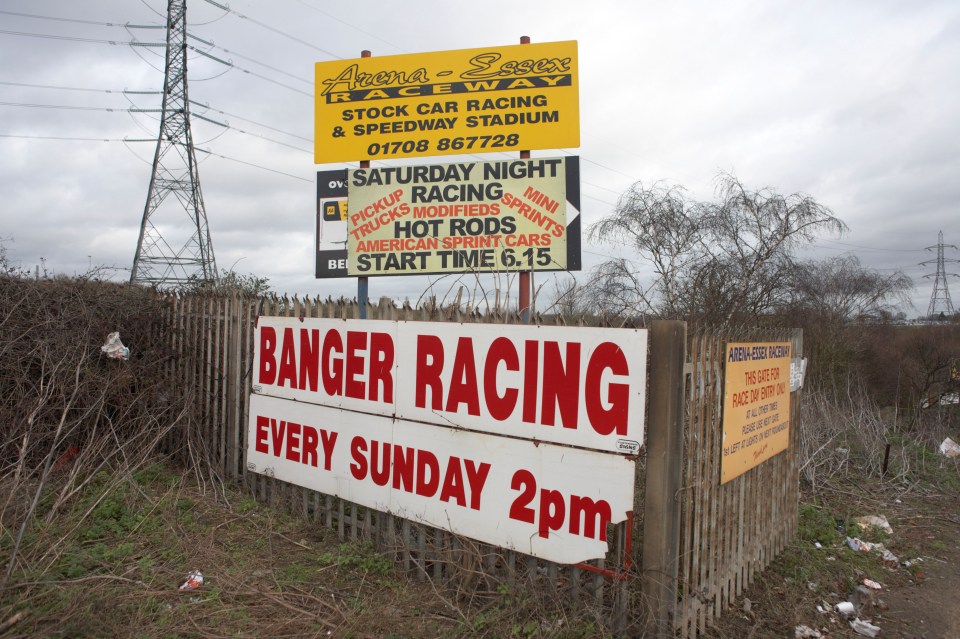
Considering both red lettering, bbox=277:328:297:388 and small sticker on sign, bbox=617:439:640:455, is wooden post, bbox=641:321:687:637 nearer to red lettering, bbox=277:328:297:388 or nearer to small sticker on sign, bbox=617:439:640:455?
small sticker on sign, bbox=617:439:640:455

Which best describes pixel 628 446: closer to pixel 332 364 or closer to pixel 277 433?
pixel 332 364

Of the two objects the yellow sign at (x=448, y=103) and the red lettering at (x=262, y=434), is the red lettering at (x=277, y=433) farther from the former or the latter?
the yellow sign at (x=448, y=103)

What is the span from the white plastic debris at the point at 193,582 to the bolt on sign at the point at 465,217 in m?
3.43

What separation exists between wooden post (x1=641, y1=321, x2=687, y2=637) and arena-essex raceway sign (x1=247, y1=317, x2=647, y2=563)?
0.33ft

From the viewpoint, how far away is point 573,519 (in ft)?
11.7

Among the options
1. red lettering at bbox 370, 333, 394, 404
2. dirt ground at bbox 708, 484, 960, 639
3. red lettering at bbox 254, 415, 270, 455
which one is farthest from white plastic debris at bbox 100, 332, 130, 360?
dirt ground at bbox 708, 484, 960, 639

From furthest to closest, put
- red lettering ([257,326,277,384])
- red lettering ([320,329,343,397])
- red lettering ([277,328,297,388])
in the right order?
1. red lettering ([257,326,277,384])
2. red lettering ([277,328,297,388])
3. red lettering ([320,329,343,397])

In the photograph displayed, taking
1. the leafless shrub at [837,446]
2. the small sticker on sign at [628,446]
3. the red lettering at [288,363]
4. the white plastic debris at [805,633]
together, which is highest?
the red lettering at [288,363]

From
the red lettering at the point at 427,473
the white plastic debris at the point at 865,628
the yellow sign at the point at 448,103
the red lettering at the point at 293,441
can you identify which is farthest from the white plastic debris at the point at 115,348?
the white plastic debris at the point at 865,628

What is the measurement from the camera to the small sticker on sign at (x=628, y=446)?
335 centimetres

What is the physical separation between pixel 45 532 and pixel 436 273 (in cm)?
397

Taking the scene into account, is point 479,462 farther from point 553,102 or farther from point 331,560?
point 553,102

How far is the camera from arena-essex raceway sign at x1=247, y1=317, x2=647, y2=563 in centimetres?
348

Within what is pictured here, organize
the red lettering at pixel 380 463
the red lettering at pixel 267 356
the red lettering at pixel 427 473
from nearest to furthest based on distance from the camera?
the red lettering at pixel 427 473, the red lettering at pixel 380 463, the red lettering at pixel 267 356
